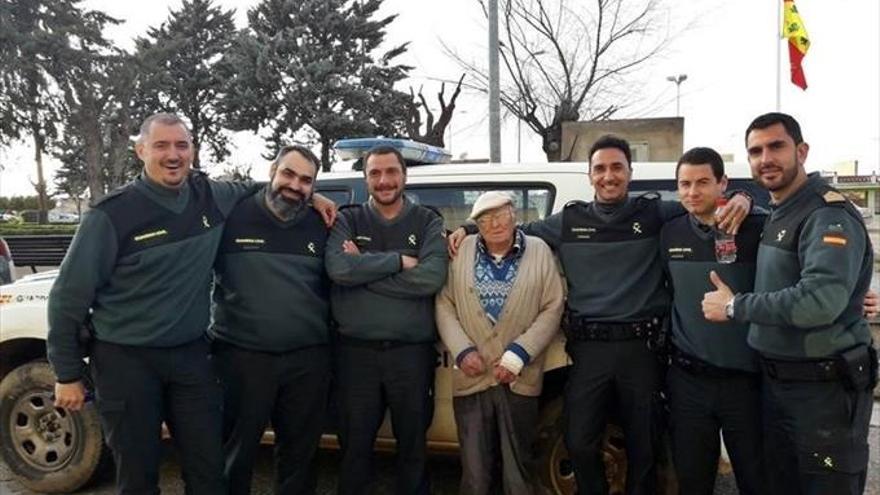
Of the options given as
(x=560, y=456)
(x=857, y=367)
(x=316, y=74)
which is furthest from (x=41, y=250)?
(x=316, y=74)

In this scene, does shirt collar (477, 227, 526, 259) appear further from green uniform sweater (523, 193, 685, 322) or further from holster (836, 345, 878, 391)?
holster (836, 345, 878, 391)

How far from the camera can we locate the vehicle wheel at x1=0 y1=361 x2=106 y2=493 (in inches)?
145

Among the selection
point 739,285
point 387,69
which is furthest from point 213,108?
point 739,285

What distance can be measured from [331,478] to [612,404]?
1835 mm

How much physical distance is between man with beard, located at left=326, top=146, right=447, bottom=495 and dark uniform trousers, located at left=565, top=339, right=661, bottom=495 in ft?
2.25

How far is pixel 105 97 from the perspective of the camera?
31.9 m

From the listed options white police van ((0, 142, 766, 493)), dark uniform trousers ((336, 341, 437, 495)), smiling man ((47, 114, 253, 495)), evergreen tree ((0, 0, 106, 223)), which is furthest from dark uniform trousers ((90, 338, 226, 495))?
evergreen tree ((0, 0, 106, 223))

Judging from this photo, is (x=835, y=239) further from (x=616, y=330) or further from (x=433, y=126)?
(x=433, y=126)

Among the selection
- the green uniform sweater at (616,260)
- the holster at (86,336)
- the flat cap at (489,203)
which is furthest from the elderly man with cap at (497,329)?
the holster at (86,336)

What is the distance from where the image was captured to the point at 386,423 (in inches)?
136

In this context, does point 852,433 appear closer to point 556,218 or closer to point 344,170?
point 556,218

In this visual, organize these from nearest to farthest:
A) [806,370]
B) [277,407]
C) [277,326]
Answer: [806,370], [277,326], [277,407]

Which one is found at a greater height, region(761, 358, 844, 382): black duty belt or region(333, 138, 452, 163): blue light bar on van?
region(333, 138, 452, 163): blue light bar on van

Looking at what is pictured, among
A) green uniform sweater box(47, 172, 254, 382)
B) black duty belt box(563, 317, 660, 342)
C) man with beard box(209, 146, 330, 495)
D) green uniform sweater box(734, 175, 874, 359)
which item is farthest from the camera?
man with beard box(209, 146, 330, 495)
